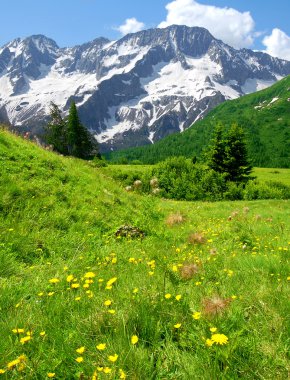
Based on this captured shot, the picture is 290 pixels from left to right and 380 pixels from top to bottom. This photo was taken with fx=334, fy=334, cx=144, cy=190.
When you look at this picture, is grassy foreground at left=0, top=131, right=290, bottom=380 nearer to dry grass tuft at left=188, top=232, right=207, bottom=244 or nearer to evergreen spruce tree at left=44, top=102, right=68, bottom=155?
dry grass tuft at left=188, top=232, right=207, bottom=244

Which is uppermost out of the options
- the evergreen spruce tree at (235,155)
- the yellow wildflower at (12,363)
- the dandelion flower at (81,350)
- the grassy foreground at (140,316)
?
the yellow wildflower at (12,363)

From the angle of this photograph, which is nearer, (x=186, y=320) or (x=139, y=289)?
(x=186, y=320)

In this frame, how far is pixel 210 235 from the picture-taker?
1087 cm

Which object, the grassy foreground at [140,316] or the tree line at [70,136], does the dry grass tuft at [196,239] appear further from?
the tree line at [70,136]

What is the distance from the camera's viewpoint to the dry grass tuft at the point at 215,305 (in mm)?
3699

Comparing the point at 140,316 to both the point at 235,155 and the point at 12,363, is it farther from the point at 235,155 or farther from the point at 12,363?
the point at 235,155

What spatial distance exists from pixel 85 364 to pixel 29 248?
5006 millimetres

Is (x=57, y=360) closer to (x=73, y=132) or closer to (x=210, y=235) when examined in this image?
(x=210, y=235)

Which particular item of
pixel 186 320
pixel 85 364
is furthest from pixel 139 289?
pixel 85 364

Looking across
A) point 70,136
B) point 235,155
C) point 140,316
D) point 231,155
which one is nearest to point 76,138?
point 70,136

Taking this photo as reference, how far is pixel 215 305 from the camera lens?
12.7 ft

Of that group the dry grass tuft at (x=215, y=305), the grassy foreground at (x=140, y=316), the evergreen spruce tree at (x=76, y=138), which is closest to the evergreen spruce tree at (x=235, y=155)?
the evergreen spruce tree at (x=76, y=138)

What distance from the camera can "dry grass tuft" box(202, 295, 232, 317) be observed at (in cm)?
370

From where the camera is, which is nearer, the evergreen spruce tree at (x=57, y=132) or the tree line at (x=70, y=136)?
the tree line at (x=70, y=136)
